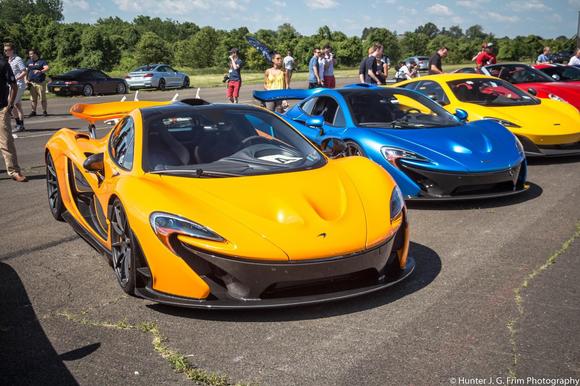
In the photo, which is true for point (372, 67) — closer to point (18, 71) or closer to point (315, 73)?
point (315, 73)

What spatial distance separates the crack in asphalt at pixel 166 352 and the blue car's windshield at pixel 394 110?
14.5 ft

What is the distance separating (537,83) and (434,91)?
3492 millimetres

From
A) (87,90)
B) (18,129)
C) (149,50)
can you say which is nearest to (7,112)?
(18,129)

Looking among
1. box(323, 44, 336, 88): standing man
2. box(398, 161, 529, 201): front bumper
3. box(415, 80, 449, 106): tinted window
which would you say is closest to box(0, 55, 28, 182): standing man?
box(398, 161, 529, 201): front bumper

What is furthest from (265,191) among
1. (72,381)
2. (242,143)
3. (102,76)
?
(102,76)

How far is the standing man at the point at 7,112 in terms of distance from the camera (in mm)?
8523

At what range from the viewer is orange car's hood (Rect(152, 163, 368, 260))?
380 centimetres

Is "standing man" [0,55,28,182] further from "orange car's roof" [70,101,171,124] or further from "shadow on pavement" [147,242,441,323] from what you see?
"shadow on pavement" [147,242,441,323]

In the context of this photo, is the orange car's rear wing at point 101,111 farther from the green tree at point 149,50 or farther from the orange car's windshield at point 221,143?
the green tree at point 149,50

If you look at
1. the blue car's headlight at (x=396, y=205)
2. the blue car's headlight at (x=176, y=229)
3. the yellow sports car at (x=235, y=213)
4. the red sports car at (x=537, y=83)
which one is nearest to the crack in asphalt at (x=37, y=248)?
the yellow sports car at (x=235, y=213)

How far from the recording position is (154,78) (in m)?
31.7

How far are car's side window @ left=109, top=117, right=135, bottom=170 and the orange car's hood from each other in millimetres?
503

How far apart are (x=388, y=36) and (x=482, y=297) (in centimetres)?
7128

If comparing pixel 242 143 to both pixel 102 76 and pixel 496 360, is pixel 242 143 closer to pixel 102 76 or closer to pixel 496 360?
pixel 496 360
